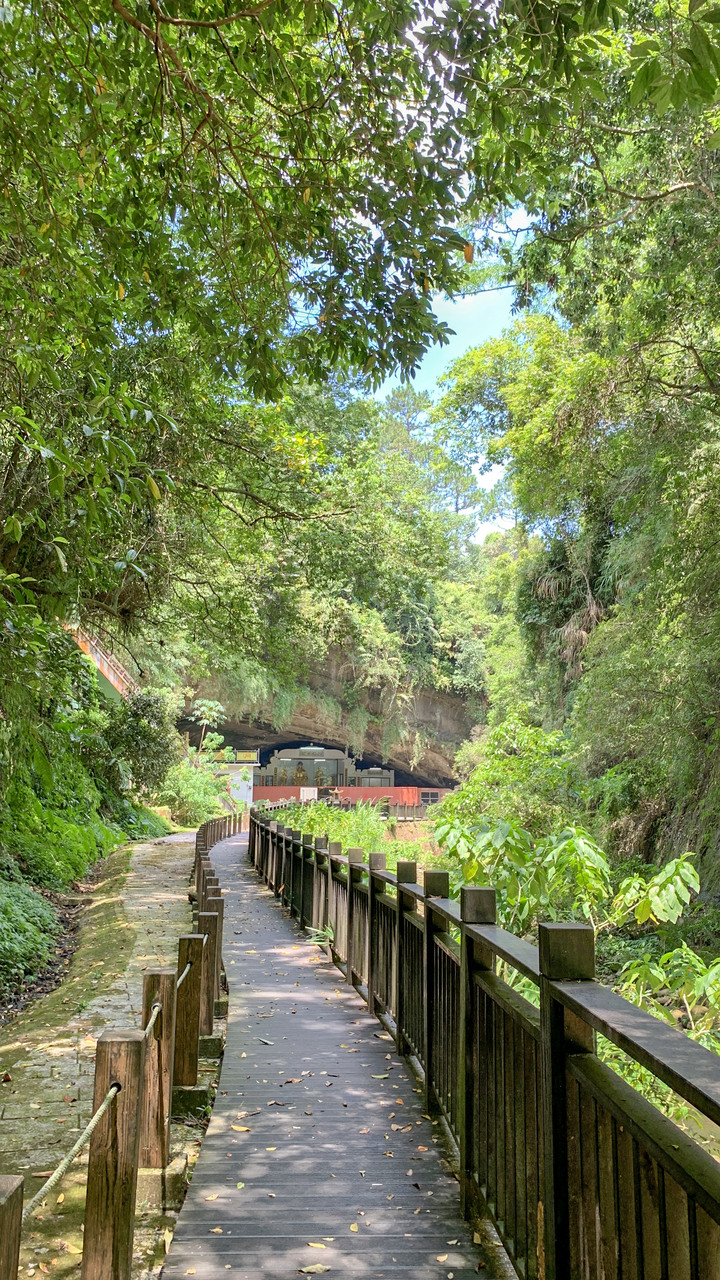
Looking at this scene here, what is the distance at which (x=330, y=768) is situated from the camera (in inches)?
1716

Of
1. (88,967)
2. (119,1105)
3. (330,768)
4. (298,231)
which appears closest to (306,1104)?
(119,1105)

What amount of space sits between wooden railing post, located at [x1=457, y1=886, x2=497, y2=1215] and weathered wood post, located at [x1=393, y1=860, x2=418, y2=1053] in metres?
1.78

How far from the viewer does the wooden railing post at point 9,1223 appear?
1354mm

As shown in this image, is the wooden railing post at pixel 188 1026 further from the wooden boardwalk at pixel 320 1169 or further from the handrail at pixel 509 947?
the handrail at pixel 509 947

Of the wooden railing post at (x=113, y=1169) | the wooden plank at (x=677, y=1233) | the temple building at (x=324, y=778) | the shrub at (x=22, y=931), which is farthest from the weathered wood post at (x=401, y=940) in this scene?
the temple building at (x=324, y=778)

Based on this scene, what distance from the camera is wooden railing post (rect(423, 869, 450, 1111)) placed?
4.18 m

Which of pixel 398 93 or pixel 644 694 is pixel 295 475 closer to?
pixel 644 694

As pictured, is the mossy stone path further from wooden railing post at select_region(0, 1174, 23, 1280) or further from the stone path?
wooden railing post at select_region(0, 1174, 23, 1280)

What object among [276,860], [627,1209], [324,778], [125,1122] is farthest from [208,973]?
[324,778]

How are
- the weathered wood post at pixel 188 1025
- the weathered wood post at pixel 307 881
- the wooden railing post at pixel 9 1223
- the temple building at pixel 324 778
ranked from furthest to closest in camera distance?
the temple building at pixel 324 778 → the weathered wood post at pixel 307 881 → the weathered wood post at pixel 188 1025 → the wooden railing post at pixel 9 1223

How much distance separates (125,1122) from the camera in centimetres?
237

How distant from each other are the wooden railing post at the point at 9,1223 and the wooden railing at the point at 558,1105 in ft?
3.57

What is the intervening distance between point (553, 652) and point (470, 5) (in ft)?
59.6

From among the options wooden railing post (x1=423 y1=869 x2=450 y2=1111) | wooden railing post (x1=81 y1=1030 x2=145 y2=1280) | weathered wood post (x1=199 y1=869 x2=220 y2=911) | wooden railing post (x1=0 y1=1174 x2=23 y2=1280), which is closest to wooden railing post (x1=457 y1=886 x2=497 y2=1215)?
wooden railing post (x1=423 y1=869 x2=450 y2=1111)
